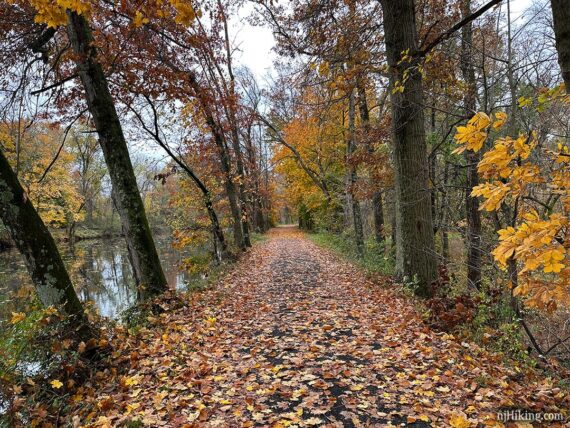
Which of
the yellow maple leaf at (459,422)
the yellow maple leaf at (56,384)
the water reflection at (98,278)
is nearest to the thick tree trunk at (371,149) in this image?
the water reflection at (98,278)

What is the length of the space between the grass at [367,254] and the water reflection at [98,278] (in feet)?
18.7

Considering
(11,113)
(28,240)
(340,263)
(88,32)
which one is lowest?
(340,263)

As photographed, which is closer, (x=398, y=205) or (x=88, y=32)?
(x=88, y=32)

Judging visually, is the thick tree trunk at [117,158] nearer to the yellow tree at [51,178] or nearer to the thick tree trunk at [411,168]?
the thick tree trunk at [411,168]

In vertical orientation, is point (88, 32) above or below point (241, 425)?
above

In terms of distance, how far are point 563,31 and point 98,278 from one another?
2004 centimetres

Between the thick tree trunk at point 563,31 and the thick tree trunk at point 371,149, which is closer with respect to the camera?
the thick tree trunk at point 563,31

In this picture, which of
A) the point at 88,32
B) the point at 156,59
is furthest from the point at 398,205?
the point at 156,59

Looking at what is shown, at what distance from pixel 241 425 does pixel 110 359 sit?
Answer: 223 cm

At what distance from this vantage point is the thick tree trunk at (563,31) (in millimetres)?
2168

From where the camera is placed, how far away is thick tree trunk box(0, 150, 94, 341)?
4000 millimetres

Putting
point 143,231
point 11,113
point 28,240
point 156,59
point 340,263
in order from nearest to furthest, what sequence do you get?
point 28,240, point 11,113, point 143,231, point 156,59, point 340,263

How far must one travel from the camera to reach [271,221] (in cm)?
4300

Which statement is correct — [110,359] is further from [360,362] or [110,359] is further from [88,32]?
[88,32]
